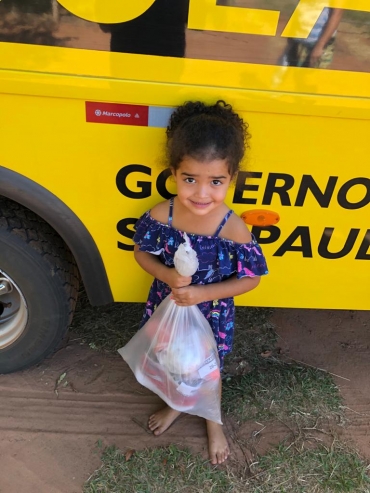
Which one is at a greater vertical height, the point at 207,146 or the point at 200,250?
the point at 207,146

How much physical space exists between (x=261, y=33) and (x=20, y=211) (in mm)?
1196

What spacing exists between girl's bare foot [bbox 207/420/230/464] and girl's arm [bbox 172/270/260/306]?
2.40ft

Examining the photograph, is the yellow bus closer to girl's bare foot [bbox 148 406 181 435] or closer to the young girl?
the young girl

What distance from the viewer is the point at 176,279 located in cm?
165

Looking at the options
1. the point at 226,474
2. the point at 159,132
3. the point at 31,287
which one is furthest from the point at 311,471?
the point at 159,132

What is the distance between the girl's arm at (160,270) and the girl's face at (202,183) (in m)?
0.25

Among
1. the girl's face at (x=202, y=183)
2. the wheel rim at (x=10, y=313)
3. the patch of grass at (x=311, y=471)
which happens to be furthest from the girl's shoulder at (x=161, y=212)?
the patch of grass at (x=311, y=471)

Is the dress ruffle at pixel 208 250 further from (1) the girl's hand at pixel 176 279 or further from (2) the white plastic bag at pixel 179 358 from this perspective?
(2) the white plastic bag at pixel 179 358

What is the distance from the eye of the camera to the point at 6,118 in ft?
5.16

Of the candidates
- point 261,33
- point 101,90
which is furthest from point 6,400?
point 261,33

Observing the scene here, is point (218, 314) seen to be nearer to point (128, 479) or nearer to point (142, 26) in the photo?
point (128, 479)

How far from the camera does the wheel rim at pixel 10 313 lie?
215cm

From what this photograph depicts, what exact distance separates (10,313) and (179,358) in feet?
3.28

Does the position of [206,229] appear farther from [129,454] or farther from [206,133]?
[129,454]
